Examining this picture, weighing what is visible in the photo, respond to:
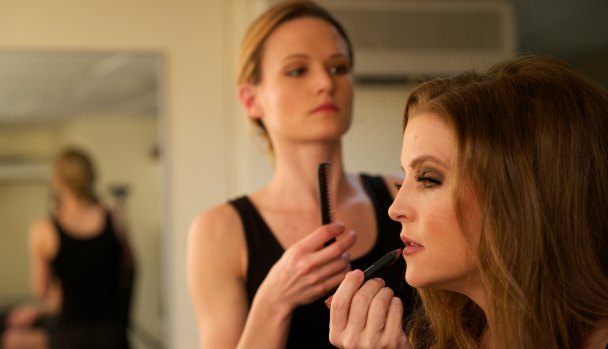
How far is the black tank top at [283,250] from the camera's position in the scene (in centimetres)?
118

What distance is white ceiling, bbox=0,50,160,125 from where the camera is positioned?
265 centimetres

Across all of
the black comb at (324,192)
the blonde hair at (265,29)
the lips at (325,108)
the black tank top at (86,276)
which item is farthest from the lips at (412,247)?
the black tank top at (86,276)

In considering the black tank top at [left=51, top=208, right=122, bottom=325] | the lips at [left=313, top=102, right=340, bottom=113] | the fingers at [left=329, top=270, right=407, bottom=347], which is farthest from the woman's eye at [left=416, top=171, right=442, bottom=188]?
the black tank top at [left=51, top=208, right=122, bottom=325]

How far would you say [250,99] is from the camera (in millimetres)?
1323

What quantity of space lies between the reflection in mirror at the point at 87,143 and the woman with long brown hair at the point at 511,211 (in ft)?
6.32

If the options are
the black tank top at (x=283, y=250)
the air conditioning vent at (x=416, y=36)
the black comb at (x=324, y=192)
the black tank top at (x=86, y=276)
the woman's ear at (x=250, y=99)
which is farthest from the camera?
the air conditioning vent at (x=416, y=36)

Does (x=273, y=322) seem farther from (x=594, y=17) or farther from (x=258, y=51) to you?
(x=594, y=17)

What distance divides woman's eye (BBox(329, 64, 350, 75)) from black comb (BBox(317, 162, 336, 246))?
227mm

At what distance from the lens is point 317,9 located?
129cm

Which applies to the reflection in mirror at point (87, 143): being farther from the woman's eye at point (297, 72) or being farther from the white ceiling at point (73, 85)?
the woman's eye at point (297, 72)

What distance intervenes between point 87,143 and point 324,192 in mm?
1773

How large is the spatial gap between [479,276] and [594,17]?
10.9ft

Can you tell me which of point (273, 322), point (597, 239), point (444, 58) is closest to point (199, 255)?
point (273, 322)

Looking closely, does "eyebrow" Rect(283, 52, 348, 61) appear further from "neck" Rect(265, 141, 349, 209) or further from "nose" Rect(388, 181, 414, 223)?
"nose" Rect(388, 181, 414, 223)
